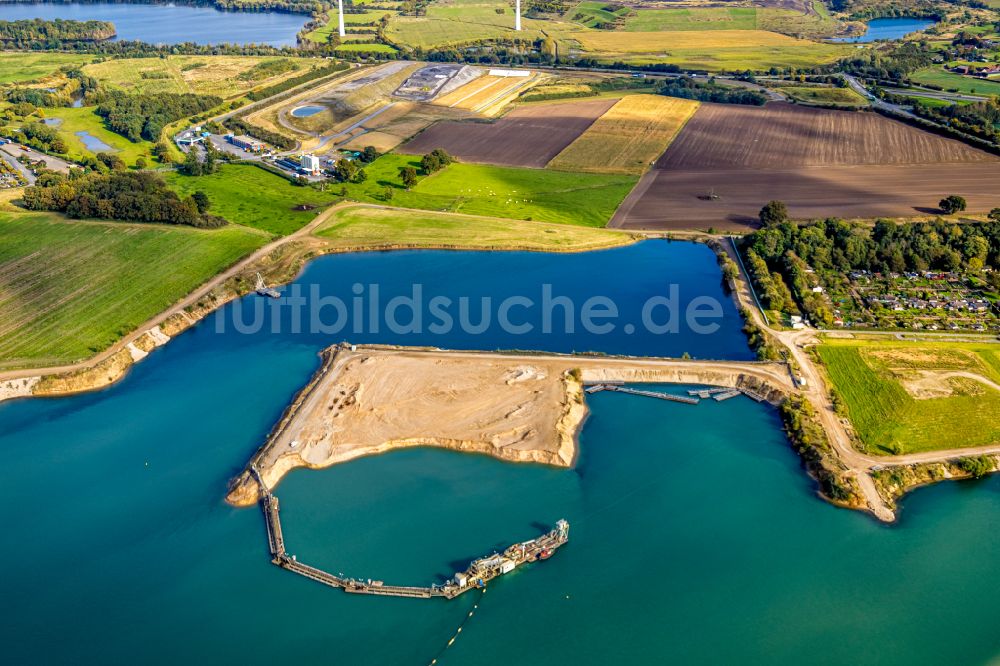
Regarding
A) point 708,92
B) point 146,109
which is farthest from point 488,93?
point 146,109

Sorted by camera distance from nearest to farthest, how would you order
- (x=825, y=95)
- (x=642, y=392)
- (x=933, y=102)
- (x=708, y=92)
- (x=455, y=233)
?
(x=642, y=392) < (x=455, y=233) < (x=933, y=102) < (x=825, y=95) < (x=708, y=92)

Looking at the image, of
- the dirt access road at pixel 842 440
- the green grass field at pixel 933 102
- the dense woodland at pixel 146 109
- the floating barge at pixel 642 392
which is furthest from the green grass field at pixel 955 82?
the dense woodland at pixel 146 109

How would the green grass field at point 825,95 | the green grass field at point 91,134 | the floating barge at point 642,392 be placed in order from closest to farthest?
the floating barge at point 642,392 < the green grass field at point 91,134 < the green grass field at point 825,95

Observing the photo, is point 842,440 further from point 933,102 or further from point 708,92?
point 933,102

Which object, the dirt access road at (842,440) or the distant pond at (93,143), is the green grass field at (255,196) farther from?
the dirt access road at (842,440)

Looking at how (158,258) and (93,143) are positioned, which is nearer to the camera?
(158,258)

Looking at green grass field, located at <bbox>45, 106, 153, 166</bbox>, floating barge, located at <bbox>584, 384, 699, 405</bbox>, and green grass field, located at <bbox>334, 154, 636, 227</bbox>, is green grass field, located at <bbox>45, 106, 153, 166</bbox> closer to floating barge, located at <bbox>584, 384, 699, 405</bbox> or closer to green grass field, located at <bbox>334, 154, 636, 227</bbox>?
green grass field, located at <bbox>334, 154, 636, 227</bbox>

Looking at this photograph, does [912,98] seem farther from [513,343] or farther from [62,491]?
[62,491]
